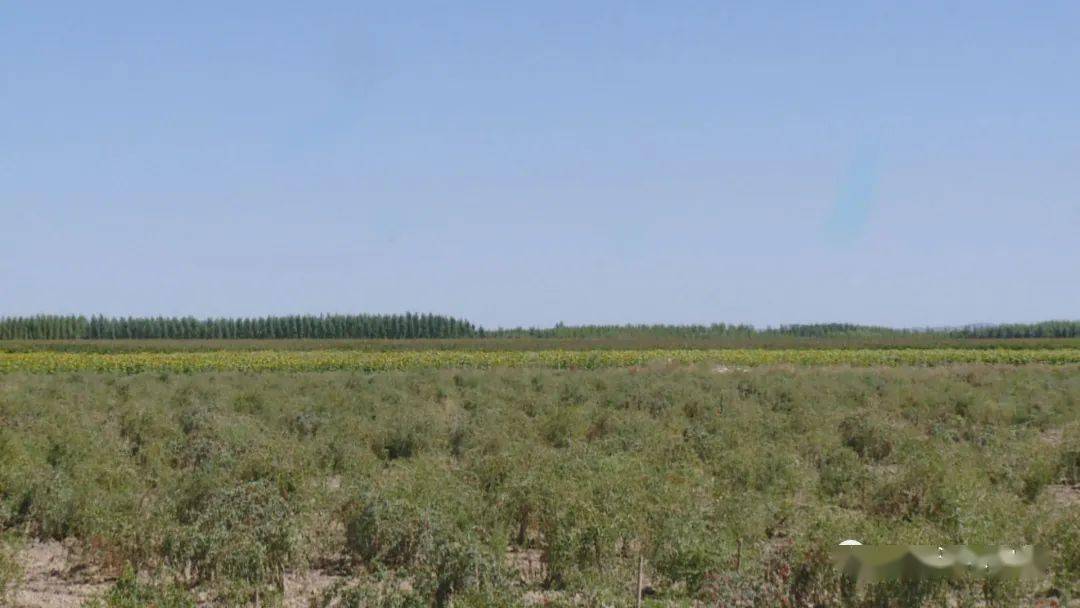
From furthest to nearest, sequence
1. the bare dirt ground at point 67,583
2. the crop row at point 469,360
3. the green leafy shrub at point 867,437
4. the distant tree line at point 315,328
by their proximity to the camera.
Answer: the distant tree line at point 315,328 → the crop row at point 469,360 → the green leafy shrub at point 867,437 → the bare dirt ground at point 67,583

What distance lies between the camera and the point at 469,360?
4862 centimetres

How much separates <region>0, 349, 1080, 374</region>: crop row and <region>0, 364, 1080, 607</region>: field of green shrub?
2184 centimetres

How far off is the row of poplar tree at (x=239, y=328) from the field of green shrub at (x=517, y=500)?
8533cm

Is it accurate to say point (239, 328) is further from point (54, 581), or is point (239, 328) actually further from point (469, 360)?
point (54, 581)

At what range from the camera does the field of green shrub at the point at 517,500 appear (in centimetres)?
872

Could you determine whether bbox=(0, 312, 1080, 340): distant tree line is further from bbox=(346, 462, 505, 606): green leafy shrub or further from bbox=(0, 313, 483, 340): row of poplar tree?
bbox=(346, 462, 505, 606): green leafy shrub

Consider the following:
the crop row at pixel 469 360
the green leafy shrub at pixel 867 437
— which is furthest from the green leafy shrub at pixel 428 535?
the crop row at pixel 469 360

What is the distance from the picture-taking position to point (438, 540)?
9250 mm

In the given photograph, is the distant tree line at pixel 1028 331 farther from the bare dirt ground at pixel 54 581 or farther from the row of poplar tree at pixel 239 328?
the bare dirt ground at pixel 54 581

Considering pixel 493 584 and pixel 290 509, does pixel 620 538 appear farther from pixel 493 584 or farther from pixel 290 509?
pixel 290 509

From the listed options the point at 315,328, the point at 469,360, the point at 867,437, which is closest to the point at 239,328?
the point at 315,328

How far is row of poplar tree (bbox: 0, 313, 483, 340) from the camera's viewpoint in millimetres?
106925

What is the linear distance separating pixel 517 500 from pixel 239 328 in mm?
105874

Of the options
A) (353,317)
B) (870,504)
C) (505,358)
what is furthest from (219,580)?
(353,317)
